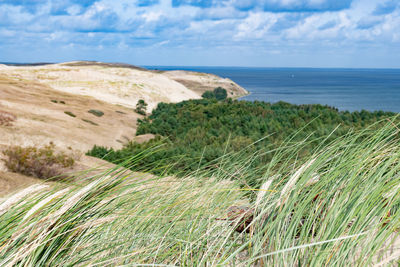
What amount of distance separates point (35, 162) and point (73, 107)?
104ft

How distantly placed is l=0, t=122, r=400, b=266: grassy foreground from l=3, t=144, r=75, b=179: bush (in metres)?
12.2

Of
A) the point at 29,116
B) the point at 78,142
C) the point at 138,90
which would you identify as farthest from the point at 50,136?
the point at 138,90

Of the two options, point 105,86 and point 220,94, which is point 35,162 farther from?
point 220,94

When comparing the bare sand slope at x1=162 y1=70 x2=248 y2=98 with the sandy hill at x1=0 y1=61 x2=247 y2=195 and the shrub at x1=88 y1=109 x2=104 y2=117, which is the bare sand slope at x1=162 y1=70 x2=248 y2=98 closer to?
the sandy hill at x1=0 y1=61 x2=247 y2=195

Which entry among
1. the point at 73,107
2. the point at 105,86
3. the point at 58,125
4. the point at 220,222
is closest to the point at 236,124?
the point at 58,125

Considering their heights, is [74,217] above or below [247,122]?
above

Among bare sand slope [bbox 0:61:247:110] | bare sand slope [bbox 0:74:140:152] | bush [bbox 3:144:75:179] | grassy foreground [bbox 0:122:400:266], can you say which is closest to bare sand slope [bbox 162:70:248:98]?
bare sand slope [bbox 0:61:247:110]

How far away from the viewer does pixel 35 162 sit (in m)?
13.9

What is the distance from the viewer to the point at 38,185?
8.43ft

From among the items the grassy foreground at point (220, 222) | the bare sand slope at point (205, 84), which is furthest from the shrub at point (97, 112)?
the bare sand slope at point (205, 84)

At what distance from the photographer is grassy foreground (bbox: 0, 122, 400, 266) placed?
1815 millimetres

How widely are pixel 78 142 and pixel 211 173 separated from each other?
24437 mm

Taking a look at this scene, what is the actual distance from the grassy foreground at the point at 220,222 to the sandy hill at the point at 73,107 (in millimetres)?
443

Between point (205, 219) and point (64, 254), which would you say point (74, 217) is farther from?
point (205, 219)
